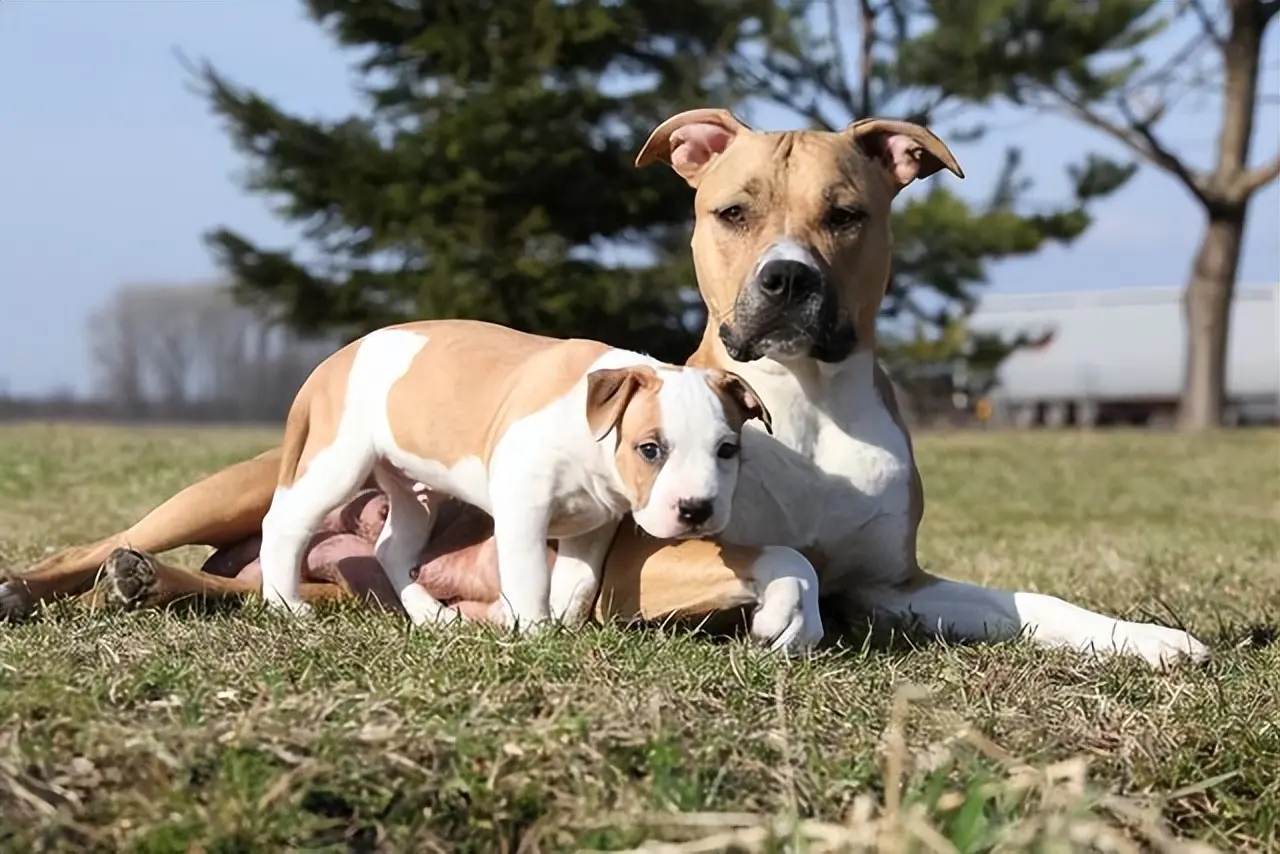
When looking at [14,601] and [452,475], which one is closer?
[14,601]

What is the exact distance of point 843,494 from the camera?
3.82 metres

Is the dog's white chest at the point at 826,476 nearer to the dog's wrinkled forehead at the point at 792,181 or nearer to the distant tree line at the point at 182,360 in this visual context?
the dog's wrinkled forehead at the point at 792,181

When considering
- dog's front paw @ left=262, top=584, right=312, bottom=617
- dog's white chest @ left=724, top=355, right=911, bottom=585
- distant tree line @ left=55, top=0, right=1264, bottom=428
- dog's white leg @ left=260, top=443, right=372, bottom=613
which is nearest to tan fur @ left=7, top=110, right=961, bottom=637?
dog's white chest @ left=724, top=355, right=911, bottom=585

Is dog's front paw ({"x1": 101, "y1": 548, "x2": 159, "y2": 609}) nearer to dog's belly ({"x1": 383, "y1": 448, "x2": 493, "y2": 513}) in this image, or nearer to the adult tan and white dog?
the adult tan and white dog

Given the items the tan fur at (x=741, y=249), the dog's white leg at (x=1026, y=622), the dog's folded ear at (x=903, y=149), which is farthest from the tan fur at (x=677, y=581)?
the dog's folded ear at (x=903, y=149)

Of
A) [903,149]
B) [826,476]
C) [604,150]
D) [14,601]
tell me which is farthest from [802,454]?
[604,150]

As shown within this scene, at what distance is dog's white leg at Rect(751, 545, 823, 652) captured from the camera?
3354 mm

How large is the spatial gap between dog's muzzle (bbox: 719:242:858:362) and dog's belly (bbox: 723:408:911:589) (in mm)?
239

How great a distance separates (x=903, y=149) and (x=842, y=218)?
46 cm

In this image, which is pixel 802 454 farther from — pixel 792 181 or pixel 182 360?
pixel 182 360

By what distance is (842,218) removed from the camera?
3836mm

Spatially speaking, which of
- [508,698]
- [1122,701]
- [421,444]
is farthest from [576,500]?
[1122,701]

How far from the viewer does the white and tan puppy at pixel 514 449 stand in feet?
10.7

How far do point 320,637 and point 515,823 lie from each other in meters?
1.06
